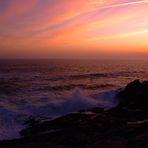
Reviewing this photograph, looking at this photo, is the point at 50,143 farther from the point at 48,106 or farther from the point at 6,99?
the point at 6,99

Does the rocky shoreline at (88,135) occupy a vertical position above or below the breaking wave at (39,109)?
above

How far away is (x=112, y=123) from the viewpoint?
12.1m

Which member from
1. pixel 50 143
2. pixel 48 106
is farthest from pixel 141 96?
pixel 50 143

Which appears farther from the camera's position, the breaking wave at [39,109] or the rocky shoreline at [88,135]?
the breaking wave at [39,109]

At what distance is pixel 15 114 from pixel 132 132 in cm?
934

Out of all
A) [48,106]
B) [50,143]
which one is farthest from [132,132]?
[48,106]

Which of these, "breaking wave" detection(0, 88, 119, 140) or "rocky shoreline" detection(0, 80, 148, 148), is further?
"breaking wave" detection(0, 88, 119, 140)

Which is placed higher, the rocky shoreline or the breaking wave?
the rocky shoreline

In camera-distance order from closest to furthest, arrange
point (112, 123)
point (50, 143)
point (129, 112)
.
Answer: point (50, 143), point (112, 123), point (129, 112)

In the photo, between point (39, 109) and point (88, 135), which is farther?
point (39, 109)

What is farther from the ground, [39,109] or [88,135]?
[88,135]

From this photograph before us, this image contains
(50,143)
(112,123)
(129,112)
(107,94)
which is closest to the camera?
(50,143)

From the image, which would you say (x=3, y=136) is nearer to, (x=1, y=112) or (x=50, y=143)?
(x=50, y=143)

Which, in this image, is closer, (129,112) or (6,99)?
(129,112)
